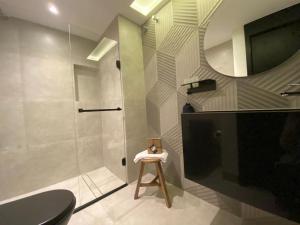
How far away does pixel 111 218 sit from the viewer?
4.27 ft

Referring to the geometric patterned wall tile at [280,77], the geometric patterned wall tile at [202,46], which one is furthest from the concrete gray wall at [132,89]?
the geometric patterned wall tile at [280,77]

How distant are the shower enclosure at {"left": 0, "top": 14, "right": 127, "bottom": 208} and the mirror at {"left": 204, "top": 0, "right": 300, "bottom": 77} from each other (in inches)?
48.8

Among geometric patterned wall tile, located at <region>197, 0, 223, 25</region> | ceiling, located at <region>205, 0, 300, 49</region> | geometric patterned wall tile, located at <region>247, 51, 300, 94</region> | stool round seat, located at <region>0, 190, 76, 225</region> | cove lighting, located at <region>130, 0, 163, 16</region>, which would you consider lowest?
stool round seat, located at <region>0, 190, 76, 225</region>

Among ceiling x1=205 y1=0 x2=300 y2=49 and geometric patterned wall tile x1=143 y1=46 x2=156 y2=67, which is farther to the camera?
geometric patterned wall tile x1=143 y1=46 x2=156 y2=67

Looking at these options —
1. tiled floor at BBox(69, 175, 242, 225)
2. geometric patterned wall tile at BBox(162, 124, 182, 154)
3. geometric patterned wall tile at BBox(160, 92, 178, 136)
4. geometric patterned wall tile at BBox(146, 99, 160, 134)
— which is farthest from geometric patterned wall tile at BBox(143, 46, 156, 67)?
tiled floor at BBox(69, 175, 242, 225)

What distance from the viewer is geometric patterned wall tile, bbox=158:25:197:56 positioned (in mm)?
1491

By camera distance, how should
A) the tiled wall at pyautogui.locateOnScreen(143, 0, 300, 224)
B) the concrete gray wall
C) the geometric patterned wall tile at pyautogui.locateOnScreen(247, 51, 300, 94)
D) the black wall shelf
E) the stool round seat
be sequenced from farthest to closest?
the concrete gray wall, the black wall shelf, the tiled wall at pyautogui.locateOnScreen(143, 0, 300, 224), the geometric patterned wall tile at pyautogui.locateOnScreen(247, 51, 300, 94), the stool round seat

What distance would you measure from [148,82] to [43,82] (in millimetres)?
1465

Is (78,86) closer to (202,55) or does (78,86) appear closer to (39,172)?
(39,172)

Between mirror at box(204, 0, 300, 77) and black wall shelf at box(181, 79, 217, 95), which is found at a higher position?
mirror at box(204, 0, 300, 77)

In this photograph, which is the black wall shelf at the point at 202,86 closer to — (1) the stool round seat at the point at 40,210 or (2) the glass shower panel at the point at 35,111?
(1) the stool round seat at the point at 40,210

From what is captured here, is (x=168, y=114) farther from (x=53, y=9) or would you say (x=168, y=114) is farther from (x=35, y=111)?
(x=53, y=9)

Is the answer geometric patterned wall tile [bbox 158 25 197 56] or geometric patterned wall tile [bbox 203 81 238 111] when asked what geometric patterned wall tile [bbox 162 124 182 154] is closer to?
geometric patterned wall tile [bbox 203 81 238 111]

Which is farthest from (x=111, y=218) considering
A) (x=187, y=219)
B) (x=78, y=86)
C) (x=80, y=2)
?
(x=80, y=2)
